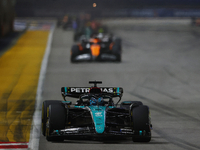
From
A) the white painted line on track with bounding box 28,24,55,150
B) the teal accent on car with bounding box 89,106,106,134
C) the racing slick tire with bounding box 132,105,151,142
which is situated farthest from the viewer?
the white painted line on track with bounding box 28,24,55,150

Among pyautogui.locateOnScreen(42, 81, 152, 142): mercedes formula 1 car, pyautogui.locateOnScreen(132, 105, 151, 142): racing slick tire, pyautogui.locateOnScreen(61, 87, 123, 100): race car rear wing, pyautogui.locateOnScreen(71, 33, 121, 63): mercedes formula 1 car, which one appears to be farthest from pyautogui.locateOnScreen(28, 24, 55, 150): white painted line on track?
pyautogui.locateOnScreen(71, 33, 121, 63): mercedes formula 1 car

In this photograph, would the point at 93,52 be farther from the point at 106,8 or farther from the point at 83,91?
the point at 106,8

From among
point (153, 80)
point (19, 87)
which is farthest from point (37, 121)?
point (153, 80)

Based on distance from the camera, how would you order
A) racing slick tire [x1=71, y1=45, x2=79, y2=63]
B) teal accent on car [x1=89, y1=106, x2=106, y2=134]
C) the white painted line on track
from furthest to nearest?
racing slick tire [x1=71, y1=45, x2=79, y2=63] < the white painted line on track < teal accent on car [x1=89, y1=106, x2=106, y2=134]

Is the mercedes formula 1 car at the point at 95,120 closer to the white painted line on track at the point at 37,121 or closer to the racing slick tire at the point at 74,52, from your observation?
the white painted line on track at the point at 37,121

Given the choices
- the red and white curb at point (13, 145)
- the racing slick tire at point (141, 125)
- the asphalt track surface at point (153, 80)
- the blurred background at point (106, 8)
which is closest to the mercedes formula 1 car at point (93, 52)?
the asphalt track surface at point (153, 80)

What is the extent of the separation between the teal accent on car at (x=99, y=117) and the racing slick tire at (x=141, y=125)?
694 millimetres

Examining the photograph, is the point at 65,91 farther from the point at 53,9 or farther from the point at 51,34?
the point at 53,9

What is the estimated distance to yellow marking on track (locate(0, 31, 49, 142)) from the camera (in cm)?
1163

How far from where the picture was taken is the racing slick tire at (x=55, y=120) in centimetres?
985

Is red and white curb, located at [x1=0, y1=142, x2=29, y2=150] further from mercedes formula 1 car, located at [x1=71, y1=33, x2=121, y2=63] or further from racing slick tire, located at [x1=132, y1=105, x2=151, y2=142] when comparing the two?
mercedes formula 1 car, located at [x1=71, y1=33, x2=121, y2=63]

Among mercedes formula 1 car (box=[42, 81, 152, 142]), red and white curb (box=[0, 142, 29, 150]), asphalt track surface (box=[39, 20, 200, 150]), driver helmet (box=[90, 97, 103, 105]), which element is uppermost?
driver helmet (box=[90, 97, 103, 105])

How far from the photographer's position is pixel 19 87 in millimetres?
18219

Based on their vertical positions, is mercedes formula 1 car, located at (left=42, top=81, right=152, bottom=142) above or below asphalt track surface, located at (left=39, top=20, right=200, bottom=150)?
above
